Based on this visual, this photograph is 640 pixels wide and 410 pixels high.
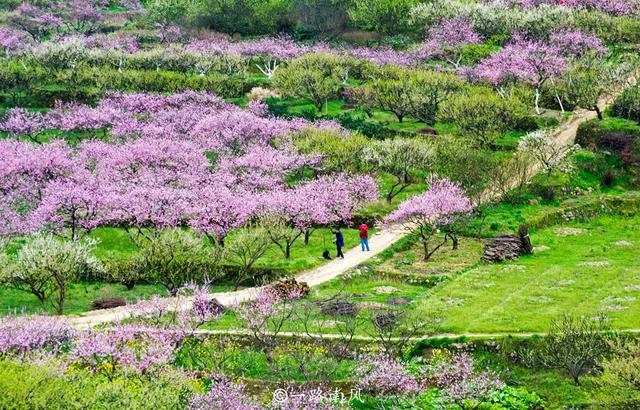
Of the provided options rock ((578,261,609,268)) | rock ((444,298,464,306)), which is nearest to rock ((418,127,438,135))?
rock ((578,261,609,268))

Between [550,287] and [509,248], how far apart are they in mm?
9912

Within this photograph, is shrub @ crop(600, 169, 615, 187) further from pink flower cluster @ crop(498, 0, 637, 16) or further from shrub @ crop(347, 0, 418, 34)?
shrub @ crop(347, 0, 418, 34)

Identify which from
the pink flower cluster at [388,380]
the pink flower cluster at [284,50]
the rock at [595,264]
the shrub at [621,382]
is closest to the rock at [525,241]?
the rock at [595,264]

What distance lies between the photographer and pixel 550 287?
216 ft

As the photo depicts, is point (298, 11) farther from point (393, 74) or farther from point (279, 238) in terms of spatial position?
point (279, 238)

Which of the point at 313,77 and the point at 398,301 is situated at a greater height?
the point at 313,77

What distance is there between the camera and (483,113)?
3947 inches

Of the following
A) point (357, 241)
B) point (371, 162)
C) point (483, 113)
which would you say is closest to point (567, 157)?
point (483, 113)

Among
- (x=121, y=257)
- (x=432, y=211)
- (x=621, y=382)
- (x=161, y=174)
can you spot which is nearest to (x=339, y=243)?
(x=432, y=211)

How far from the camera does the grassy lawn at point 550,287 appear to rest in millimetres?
58594

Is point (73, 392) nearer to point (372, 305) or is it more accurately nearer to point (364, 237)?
point (372, 305)

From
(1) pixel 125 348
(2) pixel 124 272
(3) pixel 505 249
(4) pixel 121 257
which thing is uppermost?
(1) pixel 125 348

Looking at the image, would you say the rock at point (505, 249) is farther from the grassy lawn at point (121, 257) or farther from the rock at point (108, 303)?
the rock at point (108, 303)

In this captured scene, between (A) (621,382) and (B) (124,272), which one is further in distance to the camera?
(B) (124,272)
